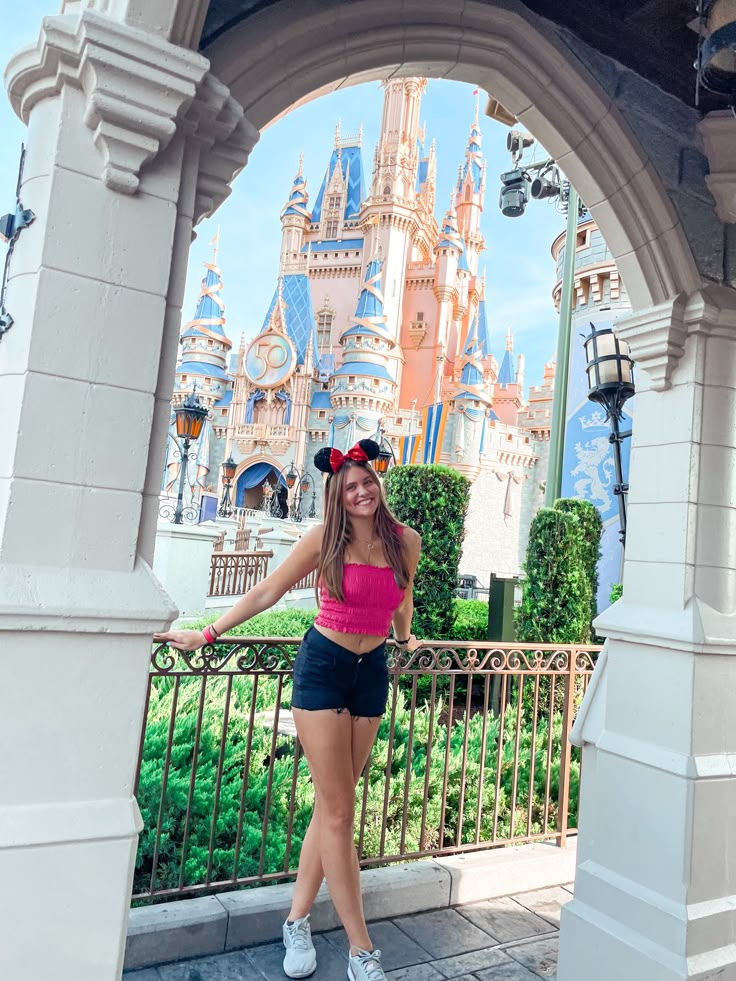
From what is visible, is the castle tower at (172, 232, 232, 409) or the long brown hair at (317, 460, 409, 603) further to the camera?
the castle tower at (172, 232, 232, 409)

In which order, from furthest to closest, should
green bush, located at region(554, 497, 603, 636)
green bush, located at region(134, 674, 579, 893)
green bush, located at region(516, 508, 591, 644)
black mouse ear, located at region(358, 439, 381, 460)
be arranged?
green bush, located at region(554, 497, 603, 636), green bush, located at region(516, 508, 591, 644), green bush, located at region(134, 674, 579, 893), black mouse ear, located at region(358, 439, 381, 460)

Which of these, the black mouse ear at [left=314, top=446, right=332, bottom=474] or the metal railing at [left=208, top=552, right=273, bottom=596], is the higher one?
the black mouse ear at [left=314, top=446, right=332, bottom=474]

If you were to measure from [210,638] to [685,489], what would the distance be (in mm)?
1783

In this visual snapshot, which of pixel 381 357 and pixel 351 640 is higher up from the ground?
pixel 381 357

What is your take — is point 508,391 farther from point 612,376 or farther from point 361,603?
point 361,603

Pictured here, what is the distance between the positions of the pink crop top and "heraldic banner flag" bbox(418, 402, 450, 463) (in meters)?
31.0

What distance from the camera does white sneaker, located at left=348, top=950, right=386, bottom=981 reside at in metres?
2.11

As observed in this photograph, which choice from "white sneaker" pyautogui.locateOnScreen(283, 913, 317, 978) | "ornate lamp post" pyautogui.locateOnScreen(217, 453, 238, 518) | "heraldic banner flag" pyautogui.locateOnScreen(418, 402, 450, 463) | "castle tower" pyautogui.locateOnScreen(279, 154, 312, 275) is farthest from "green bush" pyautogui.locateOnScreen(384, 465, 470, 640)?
"castle tower" pyautogui.locateOnScreen(279, 154, 312, 275)

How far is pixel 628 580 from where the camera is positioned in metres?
2.70

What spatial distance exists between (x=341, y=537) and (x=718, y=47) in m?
1.71

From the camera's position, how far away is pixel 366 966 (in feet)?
6.96

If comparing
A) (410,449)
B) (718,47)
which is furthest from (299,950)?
(410,449)

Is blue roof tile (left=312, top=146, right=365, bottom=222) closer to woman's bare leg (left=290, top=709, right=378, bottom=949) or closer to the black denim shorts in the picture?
the black denim shorts

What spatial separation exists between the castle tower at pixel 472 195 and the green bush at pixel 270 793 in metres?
44.6
